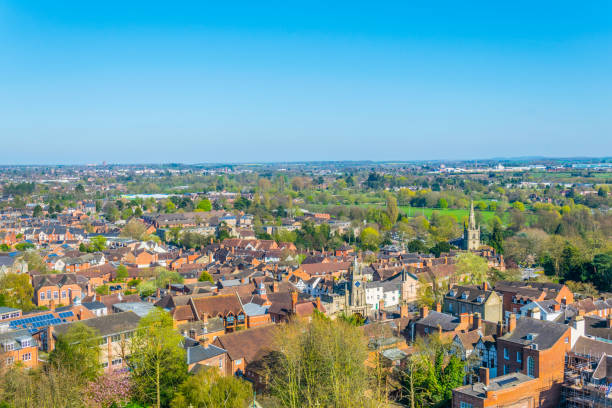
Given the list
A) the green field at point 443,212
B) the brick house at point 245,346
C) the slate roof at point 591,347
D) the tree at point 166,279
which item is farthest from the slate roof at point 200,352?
the green field at point 443,212

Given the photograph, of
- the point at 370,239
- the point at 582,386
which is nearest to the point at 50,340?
the point at 582,386

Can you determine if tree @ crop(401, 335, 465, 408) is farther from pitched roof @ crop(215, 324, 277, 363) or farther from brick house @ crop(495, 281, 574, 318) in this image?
brick house @ crop(495, 281, 574, 318)

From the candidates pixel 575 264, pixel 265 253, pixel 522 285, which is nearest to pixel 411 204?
pixel 265 253

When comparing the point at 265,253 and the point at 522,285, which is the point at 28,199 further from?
the point at 522,285

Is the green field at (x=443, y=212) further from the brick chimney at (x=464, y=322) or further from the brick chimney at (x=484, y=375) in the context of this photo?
the brick chimney at (x=484, y=375)

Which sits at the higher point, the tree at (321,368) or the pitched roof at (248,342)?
the tree at (321,368)

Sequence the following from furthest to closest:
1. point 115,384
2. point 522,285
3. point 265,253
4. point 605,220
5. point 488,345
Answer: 1. point 605,220
2. point 265,253
3. point 522,285
4. point 488,345
5. point 115,384
